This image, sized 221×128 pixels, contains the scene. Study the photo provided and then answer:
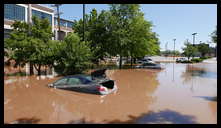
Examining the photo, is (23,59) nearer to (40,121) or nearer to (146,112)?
(40,121)

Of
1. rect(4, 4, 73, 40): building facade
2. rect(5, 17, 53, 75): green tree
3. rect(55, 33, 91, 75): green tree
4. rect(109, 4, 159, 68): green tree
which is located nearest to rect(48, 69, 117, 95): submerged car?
rect(55, 33, 91, 75): green tree

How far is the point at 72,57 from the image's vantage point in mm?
15125

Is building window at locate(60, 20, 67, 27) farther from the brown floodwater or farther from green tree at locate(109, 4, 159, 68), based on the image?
the brown floodwater

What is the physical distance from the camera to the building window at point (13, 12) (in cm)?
2727

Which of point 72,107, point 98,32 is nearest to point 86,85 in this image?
point 72,107

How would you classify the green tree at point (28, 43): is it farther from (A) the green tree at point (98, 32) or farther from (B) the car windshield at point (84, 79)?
(A) the green tree at point (98, 32)

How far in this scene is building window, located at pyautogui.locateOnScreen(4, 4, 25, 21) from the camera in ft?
89.5

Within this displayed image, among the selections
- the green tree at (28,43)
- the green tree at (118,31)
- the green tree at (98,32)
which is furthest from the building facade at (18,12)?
the green tree at (28,43)

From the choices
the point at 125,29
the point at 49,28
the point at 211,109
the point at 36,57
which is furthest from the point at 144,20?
the point at 211,109

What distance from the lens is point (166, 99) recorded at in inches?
330

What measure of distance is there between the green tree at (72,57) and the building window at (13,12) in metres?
19.2

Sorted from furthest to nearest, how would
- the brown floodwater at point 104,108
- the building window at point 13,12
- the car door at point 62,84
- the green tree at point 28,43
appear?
the building window at point 13,12 → the green tree at point 28,43 → the car door at point 62,84 → the brown floodwater at point 104,108

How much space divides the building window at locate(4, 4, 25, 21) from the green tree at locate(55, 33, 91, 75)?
19.2 m

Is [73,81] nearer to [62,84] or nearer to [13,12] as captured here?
[62,84]
